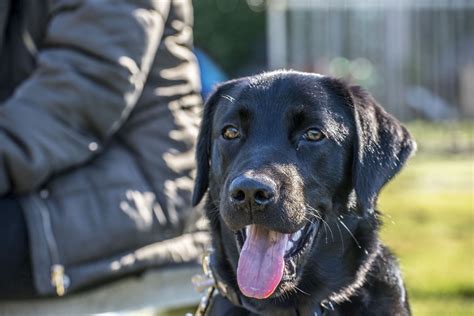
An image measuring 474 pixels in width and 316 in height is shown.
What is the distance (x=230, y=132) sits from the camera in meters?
3.43

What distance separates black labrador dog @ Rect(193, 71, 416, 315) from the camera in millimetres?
3186

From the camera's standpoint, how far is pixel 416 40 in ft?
55.5

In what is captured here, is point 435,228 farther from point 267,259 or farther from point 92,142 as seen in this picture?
point 267,259

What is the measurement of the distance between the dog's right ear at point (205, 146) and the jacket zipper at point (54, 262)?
58cm

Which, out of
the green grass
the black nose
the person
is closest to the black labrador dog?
the black nose

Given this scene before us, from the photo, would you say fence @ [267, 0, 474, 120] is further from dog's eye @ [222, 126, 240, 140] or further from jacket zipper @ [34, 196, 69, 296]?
dog's eye @ [222, 126, 240, 140]

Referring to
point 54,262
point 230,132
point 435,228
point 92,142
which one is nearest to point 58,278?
point 54,262

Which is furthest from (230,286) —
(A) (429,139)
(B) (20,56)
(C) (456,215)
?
(A) (429,139)

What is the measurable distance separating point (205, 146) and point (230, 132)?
29 cm

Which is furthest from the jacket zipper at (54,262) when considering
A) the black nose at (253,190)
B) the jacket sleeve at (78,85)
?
the black nose at (253,190)

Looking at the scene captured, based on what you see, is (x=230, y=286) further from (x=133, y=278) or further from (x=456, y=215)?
(x=456, y=215)

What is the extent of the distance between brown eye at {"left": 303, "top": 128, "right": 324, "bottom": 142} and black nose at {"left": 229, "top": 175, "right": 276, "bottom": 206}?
0.34 metres

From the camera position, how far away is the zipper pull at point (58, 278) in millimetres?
3699

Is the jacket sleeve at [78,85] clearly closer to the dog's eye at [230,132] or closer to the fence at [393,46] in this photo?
the dog's eye at [230,132]
